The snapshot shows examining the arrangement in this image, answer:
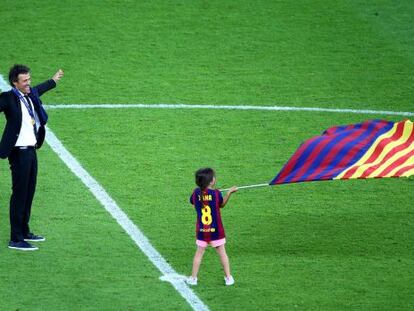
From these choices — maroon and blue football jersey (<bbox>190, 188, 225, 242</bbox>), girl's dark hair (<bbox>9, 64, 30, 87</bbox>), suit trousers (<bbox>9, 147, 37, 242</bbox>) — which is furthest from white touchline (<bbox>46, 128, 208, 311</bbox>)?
girl's dark hair (<bbox>9, 64, 30, 87</bbox>)

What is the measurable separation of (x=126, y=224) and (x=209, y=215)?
6.81 ft

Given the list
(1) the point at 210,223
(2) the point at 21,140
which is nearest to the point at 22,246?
(2) the point at 21,140

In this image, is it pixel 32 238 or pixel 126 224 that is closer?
pixel 32 238

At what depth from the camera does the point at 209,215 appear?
1159 centimetres

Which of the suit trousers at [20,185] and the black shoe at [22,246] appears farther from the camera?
the black shoe at [22,246]

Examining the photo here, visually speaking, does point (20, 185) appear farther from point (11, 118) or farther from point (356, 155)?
point (356, 155)

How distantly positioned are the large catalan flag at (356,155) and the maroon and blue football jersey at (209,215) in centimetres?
83

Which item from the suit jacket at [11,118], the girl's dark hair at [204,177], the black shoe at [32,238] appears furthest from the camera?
the black shoe at [32,238]

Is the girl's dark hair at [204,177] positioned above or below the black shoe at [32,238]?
above

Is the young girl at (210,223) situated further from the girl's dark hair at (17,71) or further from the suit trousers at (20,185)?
the girl's dark hair at (17,71)

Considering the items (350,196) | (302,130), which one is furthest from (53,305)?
(302,130)

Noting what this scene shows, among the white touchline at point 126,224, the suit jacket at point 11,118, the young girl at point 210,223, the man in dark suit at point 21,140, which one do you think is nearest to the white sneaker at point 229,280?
the young girl at point 210,223

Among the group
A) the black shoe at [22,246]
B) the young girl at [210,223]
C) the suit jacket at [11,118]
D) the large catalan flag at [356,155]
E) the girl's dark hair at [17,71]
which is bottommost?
the black shoe at [22,246]

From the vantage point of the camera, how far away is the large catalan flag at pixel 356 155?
39.5 feet
